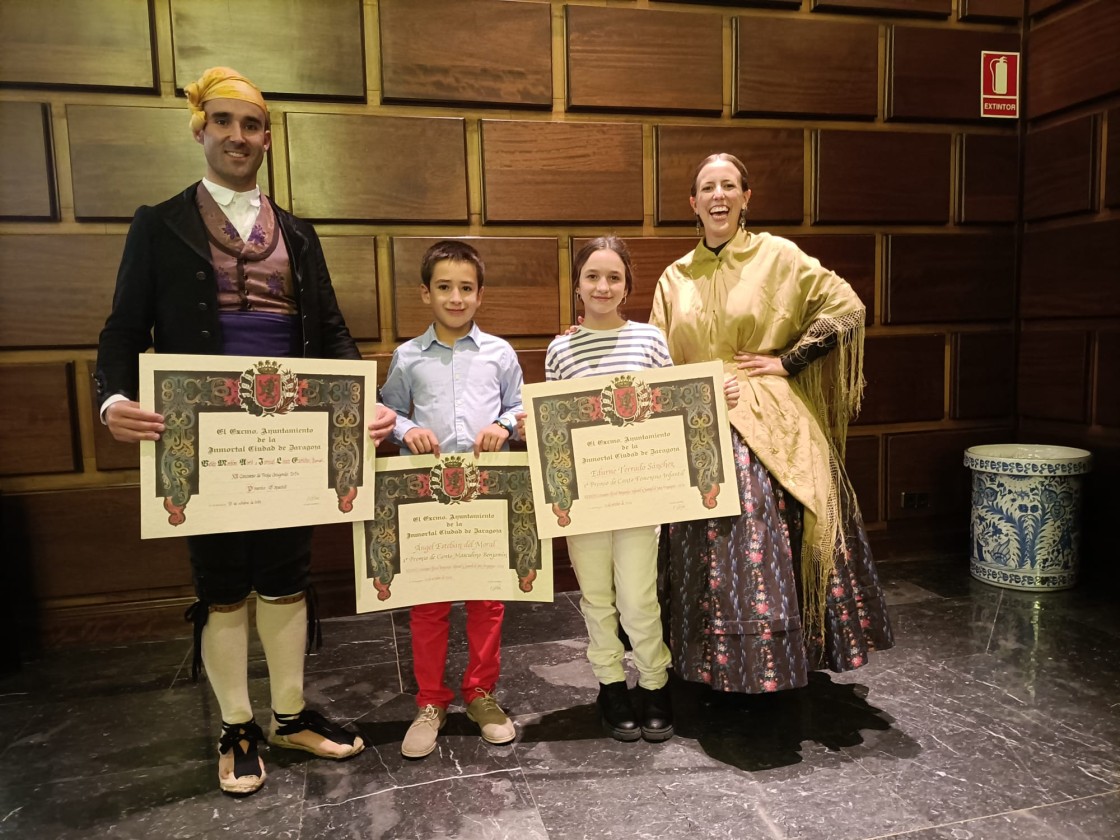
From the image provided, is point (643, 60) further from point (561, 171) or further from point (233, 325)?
point (233, 325)

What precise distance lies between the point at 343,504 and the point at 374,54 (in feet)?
5.84

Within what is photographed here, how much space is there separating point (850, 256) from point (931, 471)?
1.02 meters

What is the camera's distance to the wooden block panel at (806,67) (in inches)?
114

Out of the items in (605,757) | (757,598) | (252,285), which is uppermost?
(252,285)

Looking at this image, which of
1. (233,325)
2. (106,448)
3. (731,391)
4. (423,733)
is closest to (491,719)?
(423,733)

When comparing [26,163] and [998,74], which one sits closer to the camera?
[26,163]

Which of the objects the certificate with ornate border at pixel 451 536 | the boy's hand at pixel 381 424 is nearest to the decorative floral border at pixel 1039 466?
the certificate with ornate border at pixel 451 536

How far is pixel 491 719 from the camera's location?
6.04ft

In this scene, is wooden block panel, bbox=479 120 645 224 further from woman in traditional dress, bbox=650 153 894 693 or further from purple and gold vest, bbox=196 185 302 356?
purple and gold vest, bbox=196 185 302 356

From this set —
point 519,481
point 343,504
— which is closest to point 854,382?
point 519,481

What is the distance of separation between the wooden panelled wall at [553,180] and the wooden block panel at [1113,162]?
0.04ft

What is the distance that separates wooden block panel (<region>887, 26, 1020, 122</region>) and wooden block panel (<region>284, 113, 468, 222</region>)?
1848mm

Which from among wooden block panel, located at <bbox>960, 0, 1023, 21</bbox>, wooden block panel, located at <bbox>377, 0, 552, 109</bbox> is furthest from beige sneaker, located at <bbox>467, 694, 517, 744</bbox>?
wooden block panel, located at <bbox>960, 0, 1023, 21</bbox>

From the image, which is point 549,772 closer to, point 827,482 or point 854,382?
point 827,482
